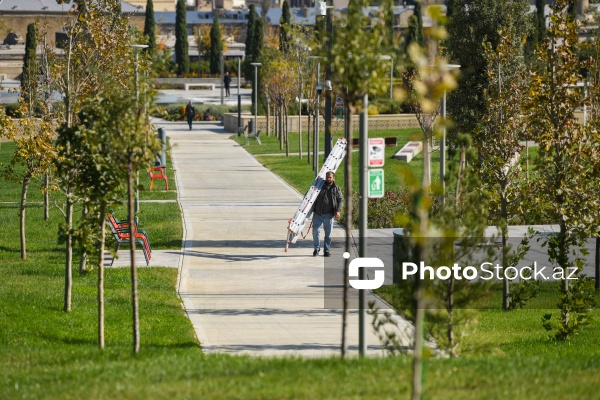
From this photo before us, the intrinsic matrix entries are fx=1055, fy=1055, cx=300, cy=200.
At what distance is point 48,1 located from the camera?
11475cm

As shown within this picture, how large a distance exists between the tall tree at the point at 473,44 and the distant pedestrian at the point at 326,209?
783cm

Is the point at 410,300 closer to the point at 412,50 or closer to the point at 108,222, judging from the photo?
the point at 412,50

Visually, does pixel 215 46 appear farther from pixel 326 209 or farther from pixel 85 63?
pixel 85 63

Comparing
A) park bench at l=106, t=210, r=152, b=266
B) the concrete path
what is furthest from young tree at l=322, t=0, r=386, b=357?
Result: park bench at l=106, t=210, r=152, b=266

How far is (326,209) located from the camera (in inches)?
752

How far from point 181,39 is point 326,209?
7194 centimetres

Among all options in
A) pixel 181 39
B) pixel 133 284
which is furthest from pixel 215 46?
pixel 133 284

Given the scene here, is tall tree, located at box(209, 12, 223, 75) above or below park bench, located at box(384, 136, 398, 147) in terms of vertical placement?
above

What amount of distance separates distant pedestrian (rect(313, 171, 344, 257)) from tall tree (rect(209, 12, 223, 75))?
2783 inches

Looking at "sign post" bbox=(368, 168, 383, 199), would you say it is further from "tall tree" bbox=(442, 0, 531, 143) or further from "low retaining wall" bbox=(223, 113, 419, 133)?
"low retaining wall" bbox=(223, 113, 419, 133)

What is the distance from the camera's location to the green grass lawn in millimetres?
8375

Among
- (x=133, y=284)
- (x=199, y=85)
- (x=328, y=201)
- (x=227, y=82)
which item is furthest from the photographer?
(x=199, y=85)

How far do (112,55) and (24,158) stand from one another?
2.59 metres

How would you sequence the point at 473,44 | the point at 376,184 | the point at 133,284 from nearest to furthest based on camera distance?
the point at 133,284 < the point at 376,184 < the point at 473,44
